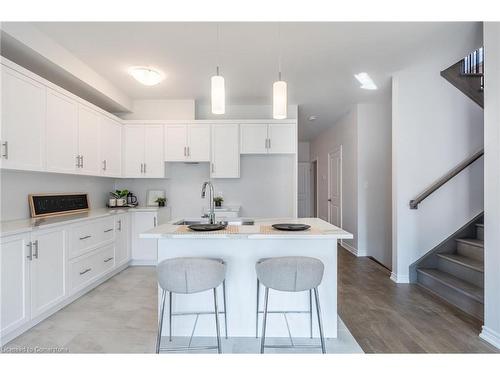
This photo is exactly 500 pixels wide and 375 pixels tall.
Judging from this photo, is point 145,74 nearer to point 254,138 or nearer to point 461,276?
point 254,138

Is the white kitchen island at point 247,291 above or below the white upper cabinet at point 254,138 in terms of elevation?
below

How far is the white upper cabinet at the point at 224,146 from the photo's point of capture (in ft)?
13.8

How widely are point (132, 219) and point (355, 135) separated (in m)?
3.91

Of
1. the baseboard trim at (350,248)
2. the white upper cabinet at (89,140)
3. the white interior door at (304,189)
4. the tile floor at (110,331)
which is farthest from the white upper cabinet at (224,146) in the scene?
the white interior door at (304,189)

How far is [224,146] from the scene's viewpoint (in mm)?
4203

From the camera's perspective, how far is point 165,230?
1999 mm

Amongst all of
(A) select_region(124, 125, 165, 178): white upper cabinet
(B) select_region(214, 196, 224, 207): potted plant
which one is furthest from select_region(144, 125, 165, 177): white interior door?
(B) select_region(214, 196, 224, 207): potted plant

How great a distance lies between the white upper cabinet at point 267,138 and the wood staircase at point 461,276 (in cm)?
242

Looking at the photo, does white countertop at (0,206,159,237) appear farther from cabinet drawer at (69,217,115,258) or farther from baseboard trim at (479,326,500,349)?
baseboard trim at (479,326,500,349)

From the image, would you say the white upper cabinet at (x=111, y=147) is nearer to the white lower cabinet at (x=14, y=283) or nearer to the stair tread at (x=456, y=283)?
the white lower cabinet at (x=14, y=283)

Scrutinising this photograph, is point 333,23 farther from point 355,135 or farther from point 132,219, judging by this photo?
point 132,219

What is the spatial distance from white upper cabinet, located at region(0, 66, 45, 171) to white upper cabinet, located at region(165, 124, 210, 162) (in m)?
1.77

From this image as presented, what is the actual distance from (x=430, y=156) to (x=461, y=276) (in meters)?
1.44
